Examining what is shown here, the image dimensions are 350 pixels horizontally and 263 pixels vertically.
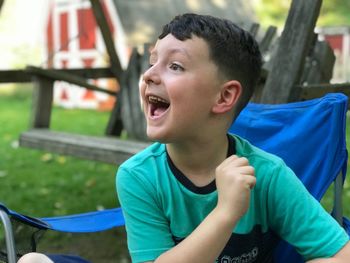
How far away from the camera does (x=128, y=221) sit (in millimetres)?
1501

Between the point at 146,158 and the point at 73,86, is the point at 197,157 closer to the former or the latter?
the point at 146,158

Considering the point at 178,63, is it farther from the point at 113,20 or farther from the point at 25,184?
the point at 113,20

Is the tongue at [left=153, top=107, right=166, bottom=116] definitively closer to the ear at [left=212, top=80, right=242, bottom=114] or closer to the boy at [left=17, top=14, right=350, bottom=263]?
the boy at [left=17, top=14, right=350, bottom=263]

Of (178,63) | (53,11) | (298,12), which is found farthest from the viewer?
(53,11)

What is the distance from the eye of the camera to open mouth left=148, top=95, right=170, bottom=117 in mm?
1376

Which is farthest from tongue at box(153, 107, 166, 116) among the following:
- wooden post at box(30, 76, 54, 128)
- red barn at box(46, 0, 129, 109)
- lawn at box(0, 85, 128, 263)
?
red barn at box(46, 0, 129, 109)

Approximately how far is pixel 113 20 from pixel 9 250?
378 inches

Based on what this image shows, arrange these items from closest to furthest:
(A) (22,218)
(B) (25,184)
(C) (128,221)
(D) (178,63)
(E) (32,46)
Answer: (D) (178,63), (C) (128,221), (A) (22,218), (B) (25,184), (E) (32,46)

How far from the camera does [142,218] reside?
4.83 ft

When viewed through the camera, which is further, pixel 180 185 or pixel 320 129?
pixel 320 129

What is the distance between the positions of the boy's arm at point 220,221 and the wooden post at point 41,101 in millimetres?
3030

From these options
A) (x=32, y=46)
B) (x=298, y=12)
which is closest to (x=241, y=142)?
(x=298, y=12)

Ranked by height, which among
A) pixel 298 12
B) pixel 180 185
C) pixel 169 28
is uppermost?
pixel 169 28

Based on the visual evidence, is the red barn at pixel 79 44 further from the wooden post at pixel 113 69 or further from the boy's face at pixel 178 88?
the boy's face at pixel 178 88
